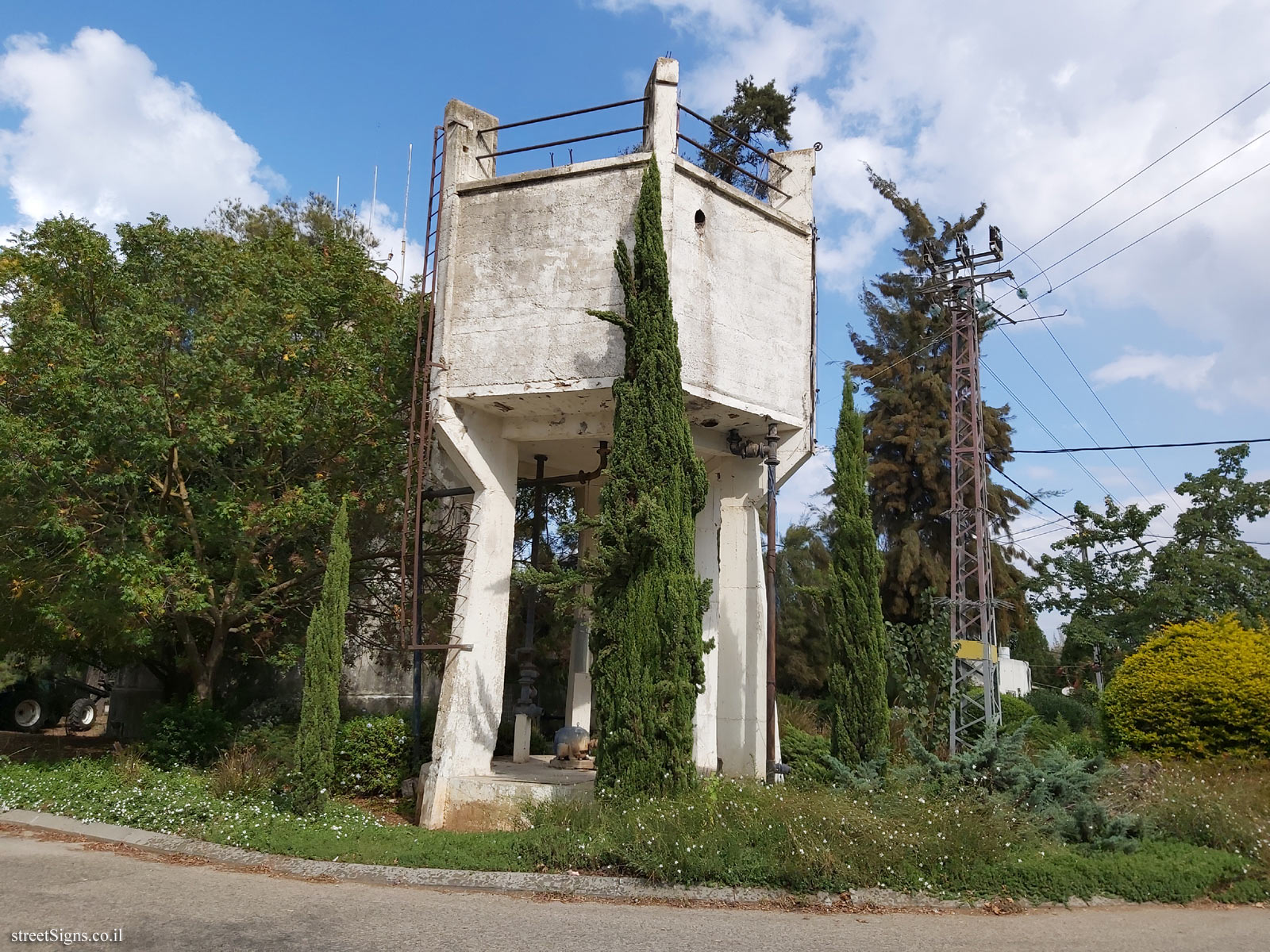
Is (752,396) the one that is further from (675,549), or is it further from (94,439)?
(94,439)

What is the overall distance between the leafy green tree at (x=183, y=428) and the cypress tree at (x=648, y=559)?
4.57 m

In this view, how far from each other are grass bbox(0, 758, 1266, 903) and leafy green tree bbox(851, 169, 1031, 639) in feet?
58.4

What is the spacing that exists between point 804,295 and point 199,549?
29.9ft

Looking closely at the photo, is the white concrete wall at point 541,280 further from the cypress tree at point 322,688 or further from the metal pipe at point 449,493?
the cypress tree at point 322,688

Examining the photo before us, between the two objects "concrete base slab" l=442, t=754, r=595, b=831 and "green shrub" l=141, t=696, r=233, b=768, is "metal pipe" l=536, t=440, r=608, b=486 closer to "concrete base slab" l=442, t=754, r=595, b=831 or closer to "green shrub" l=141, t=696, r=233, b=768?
"concrete base slab" l=442, t=754, r=595, b=831

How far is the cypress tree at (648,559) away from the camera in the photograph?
9945 millimetres

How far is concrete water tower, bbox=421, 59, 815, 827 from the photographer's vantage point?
39.3 feet

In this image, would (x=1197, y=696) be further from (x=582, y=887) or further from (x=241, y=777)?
(x=241, y=777)

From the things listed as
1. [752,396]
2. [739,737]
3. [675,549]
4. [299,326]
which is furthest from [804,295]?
[299,326]

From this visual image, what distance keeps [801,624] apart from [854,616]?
15.3 meters

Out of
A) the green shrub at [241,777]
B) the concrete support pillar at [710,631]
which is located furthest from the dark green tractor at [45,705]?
the concrete support pillar at [710,631]

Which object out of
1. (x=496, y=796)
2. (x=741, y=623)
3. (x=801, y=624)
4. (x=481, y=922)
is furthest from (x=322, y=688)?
(x=801, y=624)

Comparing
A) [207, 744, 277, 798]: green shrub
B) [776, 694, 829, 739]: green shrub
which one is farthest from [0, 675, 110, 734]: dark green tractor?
[776, 694, 829, 739]: green shrub

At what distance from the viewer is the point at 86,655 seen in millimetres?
17156
